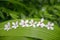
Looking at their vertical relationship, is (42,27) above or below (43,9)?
below

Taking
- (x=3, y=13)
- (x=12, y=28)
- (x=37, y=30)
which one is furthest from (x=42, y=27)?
(x=3, y=13)

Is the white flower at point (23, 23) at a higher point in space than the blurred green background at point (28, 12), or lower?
lower

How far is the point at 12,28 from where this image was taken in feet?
2.98

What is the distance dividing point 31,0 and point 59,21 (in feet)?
0.70

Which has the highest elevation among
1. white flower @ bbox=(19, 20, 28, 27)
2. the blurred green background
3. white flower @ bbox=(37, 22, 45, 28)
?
the blurred green background

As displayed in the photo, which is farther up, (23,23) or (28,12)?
(28,12)

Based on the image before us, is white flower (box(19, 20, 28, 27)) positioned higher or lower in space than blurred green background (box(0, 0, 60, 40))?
lower

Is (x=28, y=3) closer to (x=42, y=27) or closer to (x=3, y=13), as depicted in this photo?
(x=3, y=13)

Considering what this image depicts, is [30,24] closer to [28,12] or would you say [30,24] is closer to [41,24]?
[41,24]

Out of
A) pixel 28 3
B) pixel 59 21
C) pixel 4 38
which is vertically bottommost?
pixel 4 38

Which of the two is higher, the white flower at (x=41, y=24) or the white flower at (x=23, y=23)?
the white flower at (x=23, y=23)

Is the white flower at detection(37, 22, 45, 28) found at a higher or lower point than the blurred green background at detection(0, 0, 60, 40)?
lower

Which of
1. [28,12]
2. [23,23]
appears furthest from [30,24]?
[28,12]

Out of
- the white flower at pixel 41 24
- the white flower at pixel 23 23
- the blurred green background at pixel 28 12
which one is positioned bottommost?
the white flower at pixel 41 24
